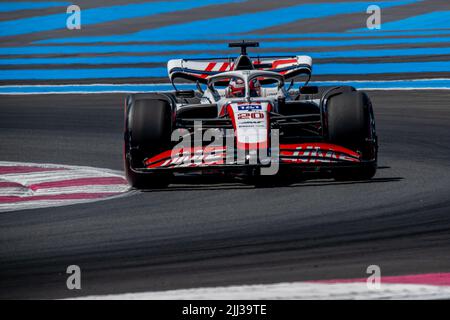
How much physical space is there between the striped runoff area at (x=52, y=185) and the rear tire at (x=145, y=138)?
20cm

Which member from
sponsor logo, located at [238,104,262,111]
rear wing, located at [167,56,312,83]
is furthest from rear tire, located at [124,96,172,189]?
rear wing, located at [167,56,312,83]

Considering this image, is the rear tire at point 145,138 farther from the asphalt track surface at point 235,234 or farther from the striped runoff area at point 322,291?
the striped runoff area at point 322,291

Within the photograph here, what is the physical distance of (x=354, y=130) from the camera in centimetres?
1059

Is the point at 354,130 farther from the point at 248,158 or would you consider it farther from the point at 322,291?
the point at 322,291

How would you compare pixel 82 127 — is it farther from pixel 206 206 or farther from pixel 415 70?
pixel 415 70

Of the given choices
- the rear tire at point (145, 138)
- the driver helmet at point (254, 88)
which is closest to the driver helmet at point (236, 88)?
the driver helmet at point (254, 88)

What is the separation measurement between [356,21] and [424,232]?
70.7 feet

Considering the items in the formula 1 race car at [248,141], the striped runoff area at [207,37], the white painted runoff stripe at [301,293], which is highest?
the striped runoff area at [207,37]

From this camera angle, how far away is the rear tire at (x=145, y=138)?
34.6 feet

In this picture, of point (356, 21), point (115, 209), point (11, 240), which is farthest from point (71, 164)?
point (356, 21)

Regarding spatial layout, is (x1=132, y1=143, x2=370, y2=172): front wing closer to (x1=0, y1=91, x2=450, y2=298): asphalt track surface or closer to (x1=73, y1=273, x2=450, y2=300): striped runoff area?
(x1=0, y1=91, x2=450, y2=298): asphalt track surface

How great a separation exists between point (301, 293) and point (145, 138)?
4249mm

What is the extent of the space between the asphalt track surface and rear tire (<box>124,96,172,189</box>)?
7.9 inches

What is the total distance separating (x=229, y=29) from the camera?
27.7 metres
